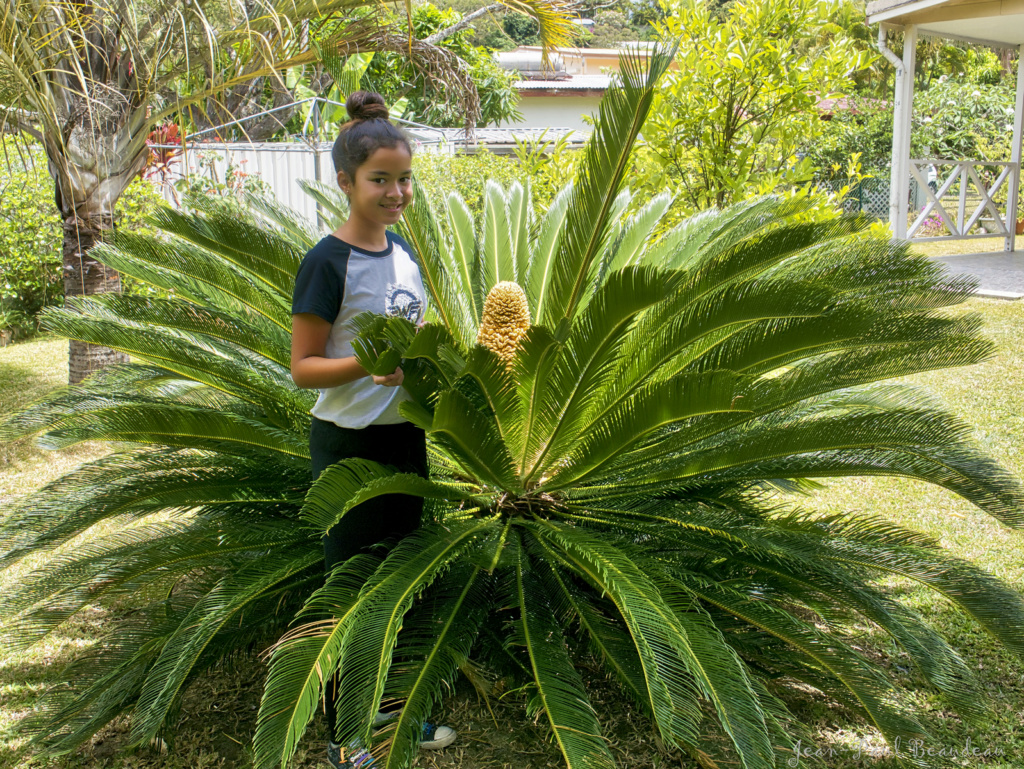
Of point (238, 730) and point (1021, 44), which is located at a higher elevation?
point (1021, 44)

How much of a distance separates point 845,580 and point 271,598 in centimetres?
186

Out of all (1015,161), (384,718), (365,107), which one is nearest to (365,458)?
(384,718)

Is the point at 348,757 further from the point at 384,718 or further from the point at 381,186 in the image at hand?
the point at 381,186

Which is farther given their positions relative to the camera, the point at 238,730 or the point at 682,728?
the point at 238,730

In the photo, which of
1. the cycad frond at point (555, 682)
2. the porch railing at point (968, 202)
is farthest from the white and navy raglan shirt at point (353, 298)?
the porch railing at point (968, 202)

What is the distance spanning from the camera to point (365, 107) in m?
2.42

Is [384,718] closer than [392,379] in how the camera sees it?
No

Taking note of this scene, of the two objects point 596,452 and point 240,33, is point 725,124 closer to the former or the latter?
point 240,33

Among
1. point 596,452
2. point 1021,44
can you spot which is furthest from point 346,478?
point 1021,44

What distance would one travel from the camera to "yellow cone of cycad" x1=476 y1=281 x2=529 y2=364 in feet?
9.68

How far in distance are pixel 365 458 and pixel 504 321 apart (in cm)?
79

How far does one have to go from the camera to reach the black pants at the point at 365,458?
2.42 m

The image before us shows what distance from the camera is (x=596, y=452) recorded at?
272 centimetres

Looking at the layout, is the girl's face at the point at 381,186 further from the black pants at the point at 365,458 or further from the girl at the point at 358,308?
the black pants at the point at 365,458
